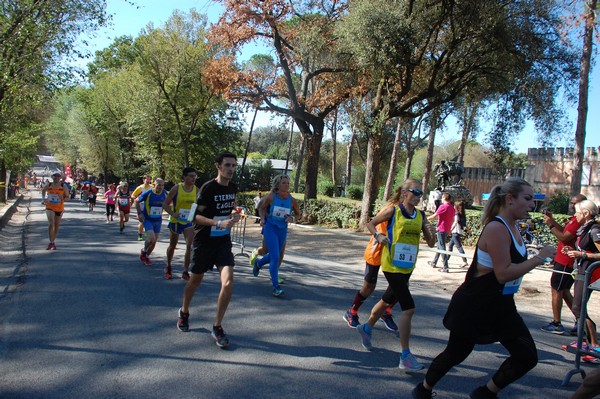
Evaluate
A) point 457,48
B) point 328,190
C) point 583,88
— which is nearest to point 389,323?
point 457,48

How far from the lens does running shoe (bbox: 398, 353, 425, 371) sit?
4266 mm

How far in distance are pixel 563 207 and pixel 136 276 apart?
84.6 feet

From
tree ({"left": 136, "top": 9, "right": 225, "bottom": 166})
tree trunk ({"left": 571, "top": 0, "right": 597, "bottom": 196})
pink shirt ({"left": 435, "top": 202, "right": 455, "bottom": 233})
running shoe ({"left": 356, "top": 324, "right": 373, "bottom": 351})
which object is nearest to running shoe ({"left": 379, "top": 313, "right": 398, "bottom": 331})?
running shoe ({"left": 356, "top": 324, "right": 373, "bottom": 351})

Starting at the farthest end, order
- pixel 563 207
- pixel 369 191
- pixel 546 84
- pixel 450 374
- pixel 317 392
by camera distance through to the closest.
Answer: pixel 563 207 → pixel 369 191 → pixel 546 84 → pixel 450 374 → pixel 317 392

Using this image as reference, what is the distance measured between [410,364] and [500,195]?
1.85 metres

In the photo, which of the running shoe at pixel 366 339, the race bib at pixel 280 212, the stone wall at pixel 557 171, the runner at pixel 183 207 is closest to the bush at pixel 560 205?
the stone wall at pixel 557 171

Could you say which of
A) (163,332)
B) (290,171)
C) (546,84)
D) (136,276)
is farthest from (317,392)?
(290,171)

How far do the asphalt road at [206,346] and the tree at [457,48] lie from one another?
8.76 metres

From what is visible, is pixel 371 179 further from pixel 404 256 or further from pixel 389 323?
pixel 404 256

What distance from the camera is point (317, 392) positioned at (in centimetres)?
A: 379

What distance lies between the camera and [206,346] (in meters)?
4.76

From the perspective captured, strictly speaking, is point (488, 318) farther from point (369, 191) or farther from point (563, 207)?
point (563, 207)

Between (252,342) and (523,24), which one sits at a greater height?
(523,24)

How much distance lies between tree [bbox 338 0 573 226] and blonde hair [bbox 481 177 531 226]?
38.1 feet
